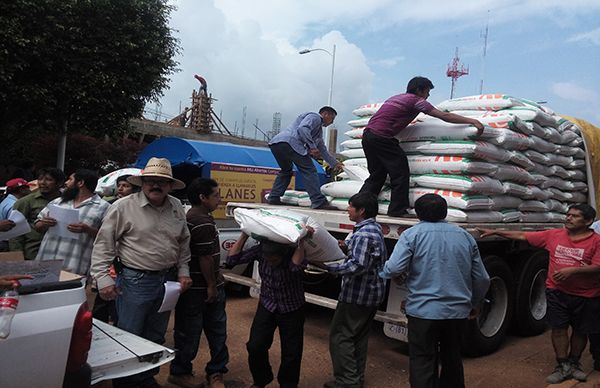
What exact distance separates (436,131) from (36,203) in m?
3.96

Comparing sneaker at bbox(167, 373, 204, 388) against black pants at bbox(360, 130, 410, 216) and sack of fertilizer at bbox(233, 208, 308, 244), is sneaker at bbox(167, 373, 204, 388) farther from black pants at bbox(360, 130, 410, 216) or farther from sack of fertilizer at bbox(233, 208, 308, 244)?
black pants at bbox(360, 130, 410, 216)

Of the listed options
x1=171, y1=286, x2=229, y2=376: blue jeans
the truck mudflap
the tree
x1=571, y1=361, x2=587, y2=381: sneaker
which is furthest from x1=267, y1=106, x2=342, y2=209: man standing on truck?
the tree

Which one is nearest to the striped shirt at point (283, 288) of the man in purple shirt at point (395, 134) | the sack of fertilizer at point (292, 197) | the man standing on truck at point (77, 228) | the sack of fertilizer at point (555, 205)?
the man standing on truck at point (77, 228)

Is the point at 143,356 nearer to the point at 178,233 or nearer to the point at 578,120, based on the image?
the point at 178,233

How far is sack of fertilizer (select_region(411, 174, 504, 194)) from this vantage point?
4777mm

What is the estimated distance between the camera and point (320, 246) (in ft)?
10.9

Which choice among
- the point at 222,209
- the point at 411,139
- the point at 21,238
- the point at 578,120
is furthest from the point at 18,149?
the point at 578,120

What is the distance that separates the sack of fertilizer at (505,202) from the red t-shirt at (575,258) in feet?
2.60

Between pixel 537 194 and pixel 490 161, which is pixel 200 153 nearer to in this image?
pixel 490 161

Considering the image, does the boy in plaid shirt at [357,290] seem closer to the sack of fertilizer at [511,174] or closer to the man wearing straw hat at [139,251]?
the man wearing straw hat at [139,251]

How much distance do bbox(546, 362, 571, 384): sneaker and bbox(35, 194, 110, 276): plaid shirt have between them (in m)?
4.01

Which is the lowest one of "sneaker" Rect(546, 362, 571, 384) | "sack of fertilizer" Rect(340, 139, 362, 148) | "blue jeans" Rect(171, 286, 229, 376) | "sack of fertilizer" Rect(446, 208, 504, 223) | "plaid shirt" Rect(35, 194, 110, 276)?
"sneaker" Rect(546, 362, 571, 384)

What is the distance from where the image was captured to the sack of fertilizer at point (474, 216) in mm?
4648

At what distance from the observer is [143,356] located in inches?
101
